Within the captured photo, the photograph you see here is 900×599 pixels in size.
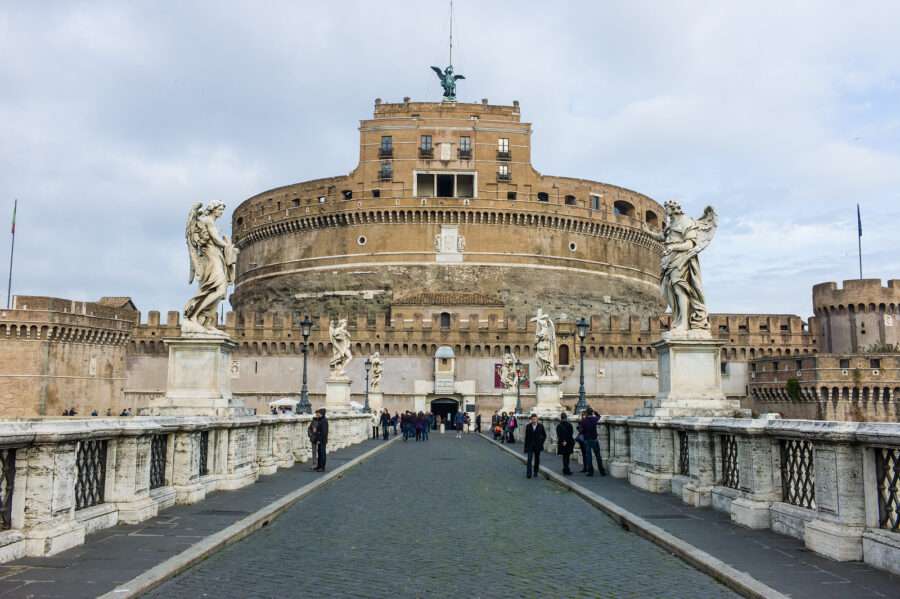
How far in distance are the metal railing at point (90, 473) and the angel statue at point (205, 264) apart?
3.93m

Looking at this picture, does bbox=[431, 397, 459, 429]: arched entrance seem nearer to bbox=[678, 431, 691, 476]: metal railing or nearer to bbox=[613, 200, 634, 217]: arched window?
bbox=[613, 200, 634, 217]: arched window

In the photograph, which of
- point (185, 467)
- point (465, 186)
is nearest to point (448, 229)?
point (465, 186)

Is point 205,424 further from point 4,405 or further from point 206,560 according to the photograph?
point 4,405

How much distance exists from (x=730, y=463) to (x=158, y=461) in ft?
20.1

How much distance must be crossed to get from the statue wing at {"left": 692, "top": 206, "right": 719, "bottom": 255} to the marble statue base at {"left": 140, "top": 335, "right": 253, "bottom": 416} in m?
6.51

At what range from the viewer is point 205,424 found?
1005 centimetres

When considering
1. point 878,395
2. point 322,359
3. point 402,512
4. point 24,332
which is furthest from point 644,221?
point 402,512

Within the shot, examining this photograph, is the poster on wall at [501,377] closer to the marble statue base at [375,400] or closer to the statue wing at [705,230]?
the marble statue base at [375,400]

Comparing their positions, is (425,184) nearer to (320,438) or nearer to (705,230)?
(320,438)

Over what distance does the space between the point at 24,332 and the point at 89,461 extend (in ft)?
157

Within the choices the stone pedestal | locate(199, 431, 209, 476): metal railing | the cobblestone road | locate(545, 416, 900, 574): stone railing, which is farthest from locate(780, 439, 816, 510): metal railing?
the stone pedestal

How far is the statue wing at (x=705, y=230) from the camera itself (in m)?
11.4

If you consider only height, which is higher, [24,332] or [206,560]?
[24,332]

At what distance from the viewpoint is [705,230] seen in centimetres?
1150
